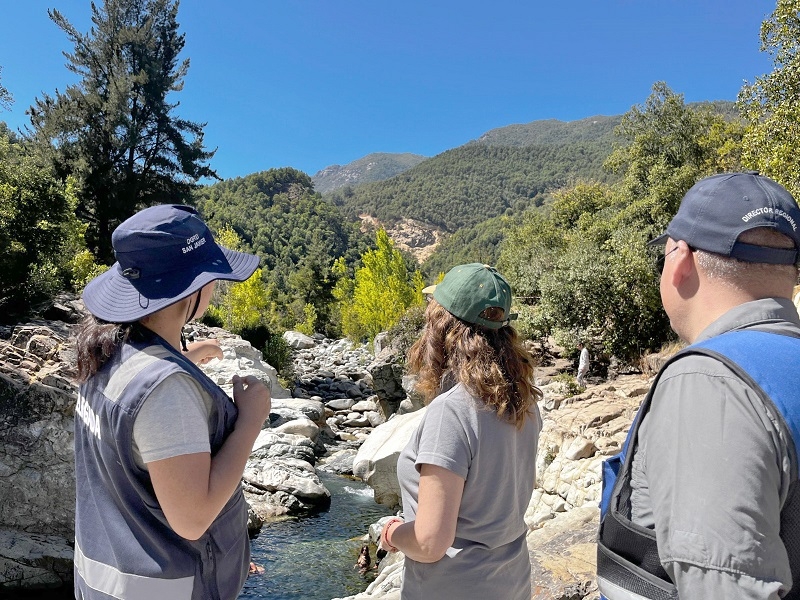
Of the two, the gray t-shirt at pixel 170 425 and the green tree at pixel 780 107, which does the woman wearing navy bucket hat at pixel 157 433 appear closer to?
the gray t-shirt at pixel 170 425

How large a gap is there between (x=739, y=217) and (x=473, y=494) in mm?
1195

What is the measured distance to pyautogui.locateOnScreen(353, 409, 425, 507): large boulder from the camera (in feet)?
30.8

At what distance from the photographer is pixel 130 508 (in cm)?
158

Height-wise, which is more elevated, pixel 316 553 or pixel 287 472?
pixel 287 472

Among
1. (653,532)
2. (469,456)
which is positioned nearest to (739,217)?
(653,532)

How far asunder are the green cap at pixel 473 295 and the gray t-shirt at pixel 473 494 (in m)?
0.28

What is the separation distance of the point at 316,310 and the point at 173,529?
4438 centimetres

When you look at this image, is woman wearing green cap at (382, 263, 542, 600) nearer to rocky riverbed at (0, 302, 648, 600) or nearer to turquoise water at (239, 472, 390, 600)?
rocky riverbed at (0, 302, 648, 600)

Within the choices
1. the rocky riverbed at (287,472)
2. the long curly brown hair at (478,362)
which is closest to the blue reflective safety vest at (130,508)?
the long curly brown hair at (478,362)

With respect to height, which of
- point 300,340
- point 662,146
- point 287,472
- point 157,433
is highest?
point 662,146

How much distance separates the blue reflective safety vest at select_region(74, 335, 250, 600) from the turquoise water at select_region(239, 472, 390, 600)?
21.9 feet

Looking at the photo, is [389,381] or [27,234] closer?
[27,234]

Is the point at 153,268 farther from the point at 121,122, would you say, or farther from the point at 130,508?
the point at 121,122

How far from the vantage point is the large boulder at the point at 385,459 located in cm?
940
